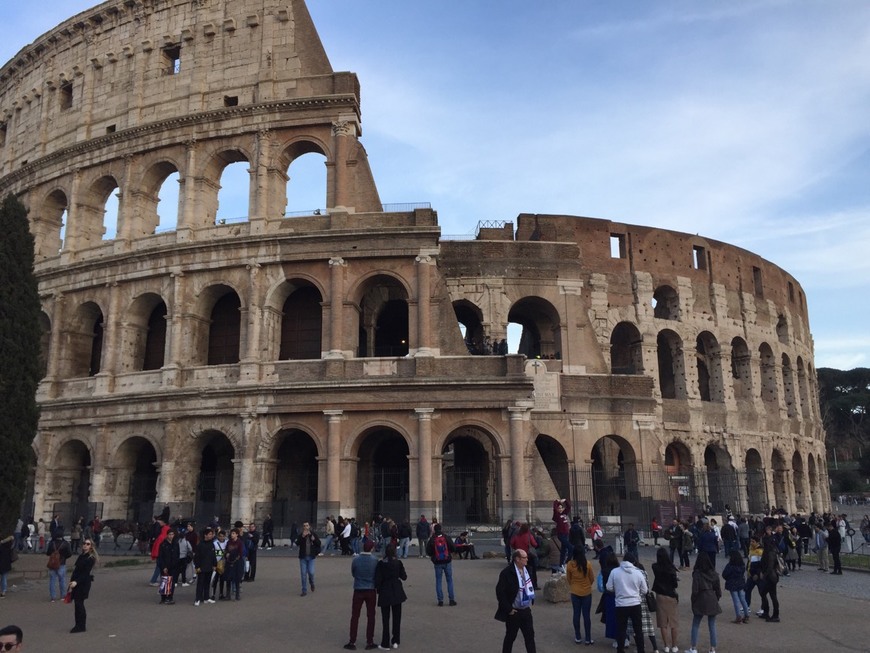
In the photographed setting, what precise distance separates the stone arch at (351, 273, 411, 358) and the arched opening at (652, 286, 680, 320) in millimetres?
12483

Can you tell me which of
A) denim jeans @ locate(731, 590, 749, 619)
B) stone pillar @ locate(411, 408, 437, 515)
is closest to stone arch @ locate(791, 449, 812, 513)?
stone pillar @ locate(411, 408, 437, 515)

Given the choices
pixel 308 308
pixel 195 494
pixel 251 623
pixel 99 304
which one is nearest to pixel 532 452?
pixel 308 308

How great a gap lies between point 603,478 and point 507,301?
7923mm

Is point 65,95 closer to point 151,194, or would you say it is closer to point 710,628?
point 151,194

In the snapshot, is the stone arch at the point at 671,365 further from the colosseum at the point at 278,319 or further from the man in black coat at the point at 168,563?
the man in black coat at the point at 168,563

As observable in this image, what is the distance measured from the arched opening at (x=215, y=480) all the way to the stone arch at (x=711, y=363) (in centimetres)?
2049

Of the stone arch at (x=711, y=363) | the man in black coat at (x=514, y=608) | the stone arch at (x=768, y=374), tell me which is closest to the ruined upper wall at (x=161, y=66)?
the man in black coat at (x=514, y=608)

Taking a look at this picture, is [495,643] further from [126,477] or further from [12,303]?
[126,477]

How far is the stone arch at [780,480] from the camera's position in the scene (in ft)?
112

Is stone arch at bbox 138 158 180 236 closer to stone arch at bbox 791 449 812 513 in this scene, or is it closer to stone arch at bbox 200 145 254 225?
stone arch at bbox 200 145 254 225

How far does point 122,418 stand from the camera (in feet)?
74.1

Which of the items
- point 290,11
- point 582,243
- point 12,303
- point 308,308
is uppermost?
point 290,11

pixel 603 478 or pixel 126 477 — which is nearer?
pixel 126 477

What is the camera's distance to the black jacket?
26.3 ft
